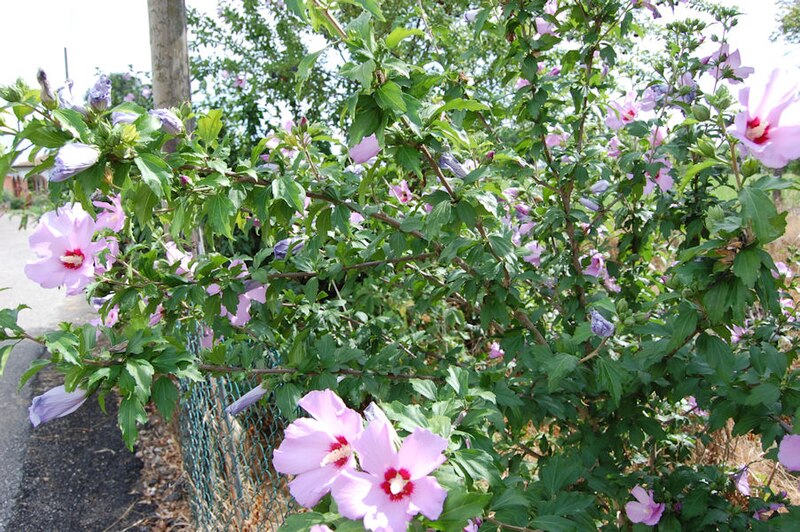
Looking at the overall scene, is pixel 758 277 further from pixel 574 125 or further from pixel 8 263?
pixel 8 263

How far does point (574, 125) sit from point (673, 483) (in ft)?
4.14

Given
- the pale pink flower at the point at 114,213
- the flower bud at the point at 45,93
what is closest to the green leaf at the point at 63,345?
the flower bud at the point at 45,93

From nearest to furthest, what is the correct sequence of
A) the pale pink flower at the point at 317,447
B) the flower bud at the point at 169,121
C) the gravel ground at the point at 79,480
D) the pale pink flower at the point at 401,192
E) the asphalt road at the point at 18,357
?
the pale pink flower at the point at 317,447 < the flower bud at the point at 169,121 < the pale pink flower at the point at 401,192 < the gravel ground at the point at 79,480 < the asphalt road at the point at 18,357

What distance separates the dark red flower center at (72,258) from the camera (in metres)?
1.52

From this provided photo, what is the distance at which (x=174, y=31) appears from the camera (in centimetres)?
302

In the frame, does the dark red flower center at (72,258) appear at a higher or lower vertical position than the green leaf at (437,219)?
lower

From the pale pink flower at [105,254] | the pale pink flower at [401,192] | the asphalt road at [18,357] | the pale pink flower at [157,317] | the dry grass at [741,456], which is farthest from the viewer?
the asphalt road at [18,357]

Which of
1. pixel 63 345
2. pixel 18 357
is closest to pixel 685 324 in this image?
pixel 63 345

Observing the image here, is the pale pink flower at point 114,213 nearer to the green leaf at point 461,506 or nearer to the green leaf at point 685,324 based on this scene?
the green leaf at point 461,506

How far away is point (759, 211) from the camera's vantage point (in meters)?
1.00

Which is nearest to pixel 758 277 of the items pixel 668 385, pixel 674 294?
pixel 674 294

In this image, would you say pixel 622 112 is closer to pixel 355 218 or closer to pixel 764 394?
pixel 355 218

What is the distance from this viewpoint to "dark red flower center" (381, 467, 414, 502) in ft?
2.82

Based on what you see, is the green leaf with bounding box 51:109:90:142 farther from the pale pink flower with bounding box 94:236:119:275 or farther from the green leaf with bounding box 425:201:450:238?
the green leaf with bounding box 425:201:450:238
